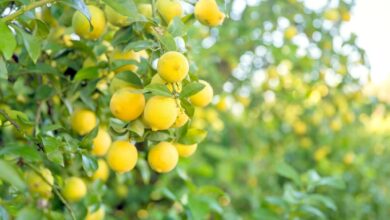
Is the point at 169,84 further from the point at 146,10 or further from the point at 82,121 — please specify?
the point at 82,121

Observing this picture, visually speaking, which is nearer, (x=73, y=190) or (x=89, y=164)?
(x=89, y=164)

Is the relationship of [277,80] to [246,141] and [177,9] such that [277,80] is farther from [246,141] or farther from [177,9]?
[177,9]

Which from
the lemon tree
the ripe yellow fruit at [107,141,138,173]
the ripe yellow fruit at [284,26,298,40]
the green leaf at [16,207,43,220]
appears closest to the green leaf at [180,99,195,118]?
the lemon tree

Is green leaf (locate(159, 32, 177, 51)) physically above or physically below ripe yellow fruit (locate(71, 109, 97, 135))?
above

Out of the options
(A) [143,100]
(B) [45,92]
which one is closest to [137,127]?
(A) [143,100]

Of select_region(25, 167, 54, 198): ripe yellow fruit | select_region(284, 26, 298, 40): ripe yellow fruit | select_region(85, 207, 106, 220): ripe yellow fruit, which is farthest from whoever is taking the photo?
select_region(284, 26, 298, 40): ripe yellow fruit

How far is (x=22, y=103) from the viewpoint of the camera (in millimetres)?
1047

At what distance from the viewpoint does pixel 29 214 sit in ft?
1.86

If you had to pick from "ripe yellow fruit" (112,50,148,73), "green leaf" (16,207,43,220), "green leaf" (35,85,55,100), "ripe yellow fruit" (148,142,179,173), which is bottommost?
Result: "green leaf" (35,85,55,100)

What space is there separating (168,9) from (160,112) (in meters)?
0.17

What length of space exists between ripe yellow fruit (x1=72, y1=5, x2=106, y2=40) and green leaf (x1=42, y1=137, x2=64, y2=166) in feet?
0.58

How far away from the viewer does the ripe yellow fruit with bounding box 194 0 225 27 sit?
759mm

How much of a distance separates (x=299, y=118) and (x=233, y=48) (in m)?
0.63

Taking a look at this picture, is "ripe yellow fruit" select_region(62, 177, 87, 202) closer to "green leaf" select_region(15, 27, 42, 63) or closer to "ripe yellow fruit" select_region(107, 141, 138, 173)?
"ripe yellow fruit" select_region(107, 141, 138, 173)
